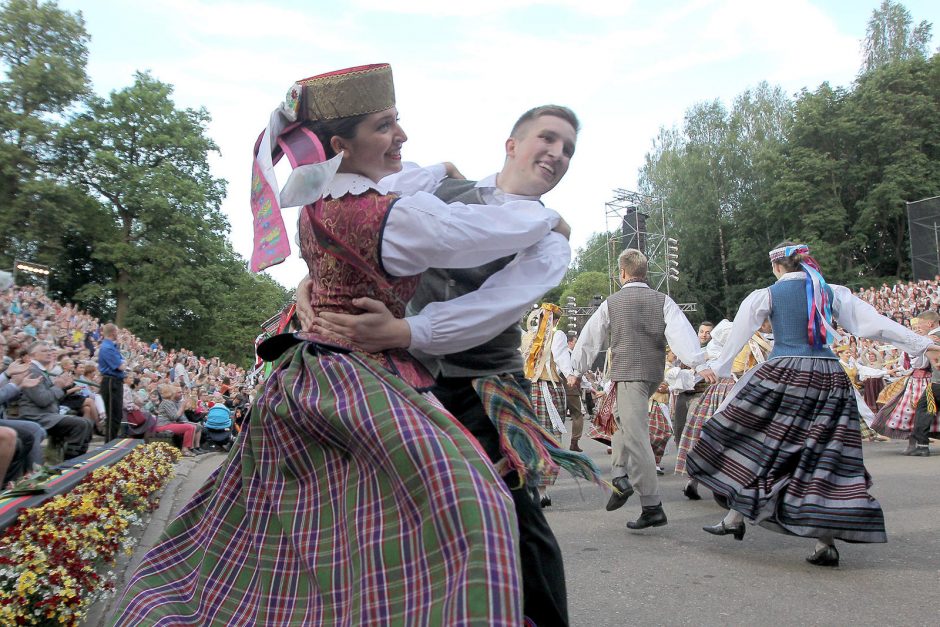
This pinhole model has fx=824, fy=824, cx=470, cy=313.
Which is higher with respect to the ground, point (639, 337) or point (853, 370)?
point (639, 337)

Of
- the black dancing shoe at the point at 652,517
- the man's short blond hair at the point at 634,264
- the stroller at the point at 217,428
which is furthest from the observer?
the stroller at the point at 217,428

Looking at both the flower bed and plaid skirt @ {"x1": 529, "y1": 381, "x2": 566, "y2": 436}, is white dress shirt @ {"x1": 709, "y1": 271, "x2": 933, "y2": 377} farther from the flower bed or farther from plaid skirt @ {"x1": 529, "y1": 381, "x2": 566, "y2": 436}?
the flower bed

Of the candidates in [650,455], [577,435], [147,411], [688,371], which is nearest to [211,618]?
[650,455]

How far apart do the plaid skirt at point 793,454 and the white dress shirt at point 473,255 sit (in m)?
2.76

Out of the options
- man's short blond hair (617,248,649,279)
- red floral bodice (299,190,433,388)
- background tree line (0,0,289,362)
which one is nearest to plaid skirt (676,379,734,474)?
man's short blond hair (617,248,649,279)

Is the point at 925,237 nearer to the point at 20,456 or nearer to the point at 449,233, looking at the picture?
the point at 20,456

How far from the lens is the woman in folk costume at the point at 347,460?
1.58m

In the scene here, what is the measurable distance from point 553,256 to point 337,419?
858mm

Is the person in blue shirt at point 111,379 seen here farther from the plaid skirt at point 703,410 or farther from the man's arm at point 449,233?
the man's arm at point 449,233

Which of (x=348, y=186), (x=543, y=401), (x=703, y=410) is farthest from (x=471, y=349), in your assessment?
(x=543, y=401)

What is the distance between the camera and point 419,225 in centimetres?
196

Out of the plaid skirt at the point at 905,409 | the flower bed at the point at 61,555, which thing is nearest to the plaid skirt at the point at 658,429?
the plaid skirt at the point at 905,409

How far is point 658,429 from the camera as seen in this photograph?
8562mm

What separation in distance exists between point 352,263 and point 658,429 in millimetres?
7054
